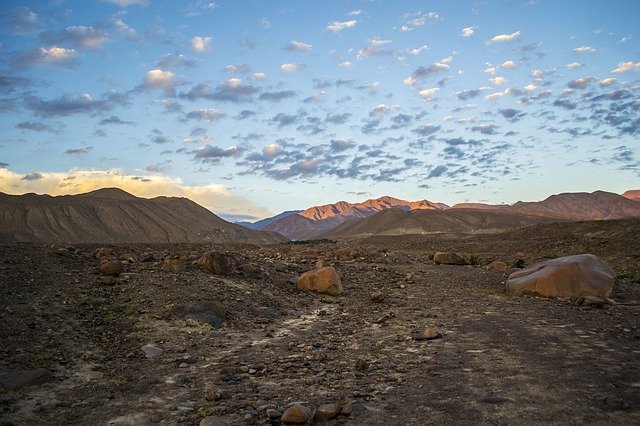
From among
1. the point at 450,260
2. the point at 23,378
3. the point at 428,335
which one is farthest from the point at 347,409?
the point at 450,260

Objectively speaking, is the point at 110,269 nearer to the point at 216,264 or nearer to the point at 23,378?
the point at 216,264

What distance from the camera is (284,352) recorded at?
7953 mm

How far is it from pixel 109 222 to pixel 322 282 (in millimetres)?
95903

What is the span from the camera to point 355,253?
24703mm

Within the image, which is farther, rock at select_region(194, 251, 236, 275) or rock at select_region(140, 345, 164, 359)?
rock at select_region(194, 251, 236, 275)

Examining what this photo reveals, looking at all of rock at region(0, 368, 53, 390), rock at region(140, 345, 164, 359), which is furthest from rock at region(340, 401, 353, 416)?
rock at region(0, 368, 53, 390)

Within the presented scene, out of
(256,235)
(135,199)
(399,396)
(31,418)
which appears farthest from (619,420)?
(135,199)

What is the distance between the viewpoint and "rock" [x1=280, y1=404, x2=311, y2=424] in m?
4.88

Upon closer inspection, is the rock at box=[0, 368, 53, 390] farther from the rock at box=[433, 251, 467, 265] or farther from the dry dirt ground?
the rock at box=[433, 251, 467, 265]

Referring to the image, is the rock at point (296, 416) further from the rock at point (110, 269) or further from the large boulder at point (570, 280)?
the large boulder at point (570, 280)

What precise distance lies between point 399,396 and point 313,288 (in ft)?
30.3

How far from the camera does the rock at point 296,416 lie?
4879 mm

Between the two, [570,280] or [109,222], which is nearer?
[570,280]

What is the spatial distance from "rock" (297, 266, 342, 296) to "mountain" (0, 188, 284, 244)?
73.6 meters
